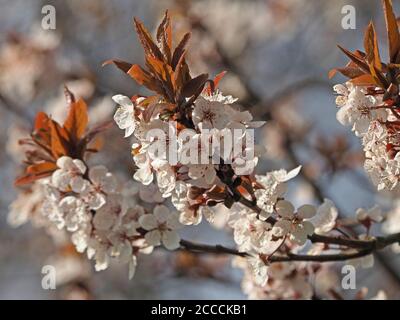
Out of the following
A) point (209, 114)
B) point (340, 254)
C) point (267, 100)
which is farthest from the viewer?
point (267, 100)

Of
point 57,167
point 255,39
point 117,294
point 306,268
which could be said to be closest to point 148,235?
point 57,167

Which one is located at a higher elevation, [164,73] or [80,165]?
[164,73]

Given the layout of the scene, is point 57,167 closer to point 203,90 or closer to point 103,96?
point 203,90

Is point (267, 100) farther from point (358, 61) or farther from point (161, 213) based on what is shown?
point (358, 61)

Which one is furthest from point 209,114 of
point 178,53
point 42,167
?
point 42,167

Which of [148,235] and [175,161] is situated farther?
[148,235]

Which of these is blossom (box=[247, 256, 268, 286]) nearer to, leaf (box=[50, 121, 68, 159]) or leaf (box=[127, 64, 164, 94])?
leaf (box=[127, 64, 164, 94])

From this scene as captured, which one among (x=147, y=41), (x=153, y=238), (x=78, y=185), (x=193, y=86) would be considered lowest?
(x=153, y=238)
